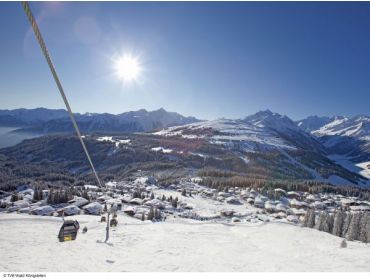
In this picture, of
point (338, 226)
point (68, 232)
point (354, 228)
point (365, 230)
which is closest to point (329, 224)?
point (338, 226)

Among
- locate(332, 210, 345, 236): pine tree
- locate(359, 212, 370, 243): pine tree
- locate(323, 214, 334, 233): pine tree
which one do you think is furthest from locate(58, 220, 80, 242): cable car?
locate(332, 210, 345, 236): pine tree

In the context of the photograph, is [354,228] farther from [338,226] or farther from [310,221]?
[310,221]

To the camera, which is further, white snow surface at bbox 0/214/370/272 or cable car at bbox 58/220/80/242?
cable car at bbox 58/220/80/242

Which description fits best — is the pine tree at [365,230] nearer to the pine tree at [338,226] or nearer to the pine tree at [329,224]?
the pine tree at [338,226]

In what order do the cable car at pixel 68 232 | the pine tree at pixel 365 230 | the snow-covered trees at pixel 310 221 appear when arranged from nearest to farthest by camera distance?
1. the cable car at pixel 68 232
2. the pine tree at pixel 365 230
3. the snow-covered trees at pixel 310 221

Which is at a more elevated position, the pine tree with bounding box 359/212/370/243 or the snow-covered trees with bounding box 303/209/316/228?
the pine tree with bounding box 359/212/370/243

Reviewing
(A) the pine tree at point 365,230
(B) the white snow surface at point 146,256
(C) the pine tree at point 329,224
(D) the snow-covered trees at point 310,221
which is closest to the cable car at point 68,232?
(B) the white snow surface at point 146,256

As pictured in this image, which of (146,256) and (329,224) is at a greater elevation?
(146,256)

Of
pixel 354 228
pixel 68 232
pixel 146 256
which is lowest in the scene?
pixel 354 228

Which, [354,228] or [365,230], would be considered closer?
[365,230]

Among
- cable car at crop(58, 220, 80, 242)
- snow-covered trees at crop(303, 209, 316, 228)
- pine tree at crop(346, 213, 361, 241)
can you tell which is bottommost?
snow-covered trees at crop(303, 209, 316, 228)

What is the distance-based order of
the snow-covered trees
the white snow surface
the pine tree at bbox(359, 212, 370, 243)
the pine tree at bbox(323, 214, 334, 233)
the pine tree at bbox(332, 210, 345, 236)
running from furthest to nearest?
1. the snow-covered trees
2. the pine tree at bbox(323, 214, 334, 233)
3. the pine tree at bbox(332, 210, 345, 236)
4. the pine tree at bbox(359, 212, 370, 243)
5. the white snow surface

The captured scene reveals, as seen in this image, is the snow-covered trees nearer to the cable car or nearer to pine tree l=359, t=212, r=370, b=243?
pine tree l=359, t=212, r=370, b=243

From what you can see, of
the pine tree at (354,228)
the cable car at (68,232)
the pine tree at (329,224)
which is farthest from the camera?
the pine tree at (329,224)
